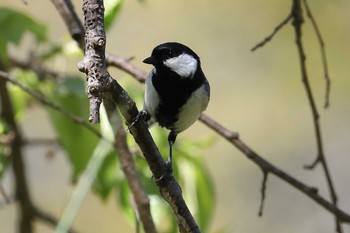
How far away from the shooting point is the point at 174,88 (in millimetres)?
876

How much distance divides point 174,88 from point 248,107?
1.28 m

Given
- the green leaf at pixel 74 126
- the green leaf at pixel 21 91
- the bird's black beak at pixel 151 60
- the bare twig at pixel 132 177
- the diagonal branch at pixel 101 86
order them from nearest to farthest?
the diagonal branch at pixel 101 86, the bird's black beak at pixel 151 60, the bare twig at pixel 132 177, the green leaf at pixel 74 126, the green leaf at pixel 21 91

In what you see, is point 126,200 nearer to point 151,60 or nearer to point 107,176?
point 107,176

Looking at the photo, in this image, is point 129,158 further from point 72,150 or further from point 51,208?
point 51,208

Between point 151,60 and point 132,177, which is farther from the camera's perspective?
point 132,177

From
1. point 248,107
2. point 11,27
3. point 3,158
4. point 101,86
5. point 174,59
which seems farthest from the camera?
point 248,107

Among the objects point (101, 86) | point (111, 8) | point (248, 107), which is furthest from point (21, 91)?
point (248, 107)

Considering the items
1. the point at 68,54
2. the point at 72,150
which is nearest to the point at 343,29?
the point at 68,54

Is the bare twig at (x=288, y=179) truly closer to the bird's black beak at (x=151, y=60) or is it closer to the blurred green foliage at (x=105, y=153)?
the blurred green foliage at (x=105, y=153)

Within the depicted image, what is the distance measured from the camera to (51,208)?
1.98 meters

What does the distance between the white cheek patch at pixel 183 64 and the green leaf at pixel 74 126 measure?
0.25 metres

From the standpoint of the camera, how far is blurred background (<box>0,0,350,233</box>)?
1986mm

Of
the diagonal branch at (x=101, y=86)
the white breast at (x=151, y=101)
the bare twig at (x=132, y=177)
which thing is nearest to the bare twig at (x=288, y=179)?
the bare twig at (x=132, y=177)

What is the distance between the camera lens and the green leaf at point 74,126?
1104 millimetres
